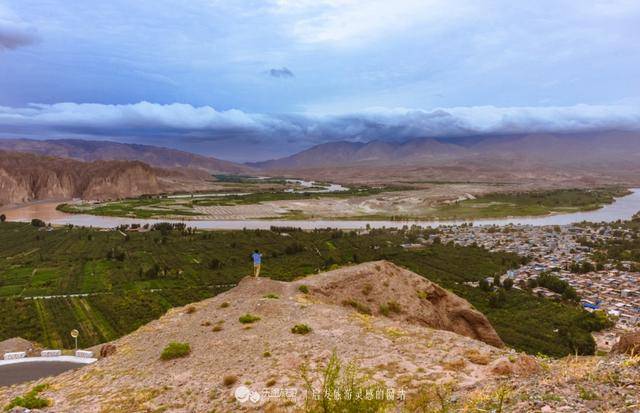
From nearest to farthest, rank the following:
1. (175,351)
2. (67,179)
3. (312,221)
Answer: (175,351)
(312,221)
(67,179)

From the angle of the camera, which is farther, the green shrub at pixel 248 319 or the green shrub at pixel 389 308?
the green shrub at pixel 389 308

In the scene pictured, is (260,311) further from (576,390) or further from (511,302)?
(511,302)

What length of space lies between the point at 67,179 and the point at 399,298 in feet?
606

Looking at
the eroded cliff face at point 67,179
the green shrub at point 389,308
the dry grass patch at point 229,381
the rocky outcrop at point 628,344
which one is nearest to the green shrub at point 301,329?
the dry grass patch at point 229,381

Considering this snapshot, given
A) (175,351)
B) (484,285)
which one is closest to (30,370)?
(175,351)

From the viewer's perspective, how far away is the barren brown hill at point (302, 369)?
7582 millimetres

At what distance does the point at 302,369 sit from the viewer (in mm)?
10008

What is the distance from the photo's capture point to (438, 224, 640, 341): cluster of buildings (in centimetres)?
3981

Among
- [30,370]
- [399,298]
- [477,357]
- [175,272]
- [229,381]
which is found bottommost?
[175,272]

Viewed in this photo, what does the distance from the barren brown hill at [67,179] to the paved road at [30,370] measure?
154 metres

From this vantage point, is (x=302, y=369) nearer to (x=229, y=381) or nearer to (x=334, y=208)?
(x=229, y=381)

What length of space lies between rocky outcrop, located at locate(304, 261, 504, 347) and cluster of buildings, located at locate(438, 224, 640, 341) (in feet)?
72.8

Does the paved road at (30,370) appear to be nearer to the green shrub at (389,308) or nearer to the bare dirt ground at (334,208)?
the green shrub at (389,308)

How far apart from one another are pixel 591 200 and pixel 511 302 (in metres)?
113
